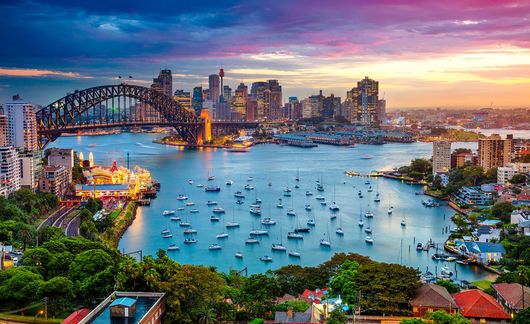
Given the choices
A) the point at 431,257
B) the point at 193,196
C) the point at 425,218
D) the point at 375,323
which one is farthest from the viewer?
the point at 193,196

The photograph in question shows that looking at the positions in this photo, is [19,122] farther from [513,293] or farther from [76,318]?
[513,293]

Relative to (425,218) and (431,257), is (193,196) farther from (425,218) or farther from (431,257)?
(431,257)

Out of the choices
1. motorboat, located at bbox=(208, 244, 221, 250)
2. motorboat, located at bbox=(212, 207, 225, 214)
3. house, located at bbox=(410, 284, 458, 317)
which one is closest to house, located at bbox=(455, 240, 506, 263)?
house, located at bbox=(410, 284, 458, 317)

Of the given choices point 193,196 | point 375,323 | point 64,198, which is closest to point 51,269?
point 375,323

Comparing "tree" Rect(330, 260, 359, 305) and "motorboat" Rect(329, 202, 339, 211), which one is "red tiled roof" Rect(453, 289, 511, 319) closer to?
"tree" Rect(330, 260, 359, 305)

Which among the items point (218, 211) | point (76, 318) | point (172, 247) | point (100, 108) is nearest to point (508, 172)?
point (218, 211)

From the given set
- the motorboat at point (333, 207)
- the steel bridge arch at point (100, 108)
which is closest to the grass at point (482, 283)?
the motorboat at point (333, 207)

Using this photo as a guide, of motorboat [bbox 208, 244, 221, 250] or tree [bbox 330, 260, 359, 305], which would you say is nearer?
tree [bbox 330, 260, 359, 305]
